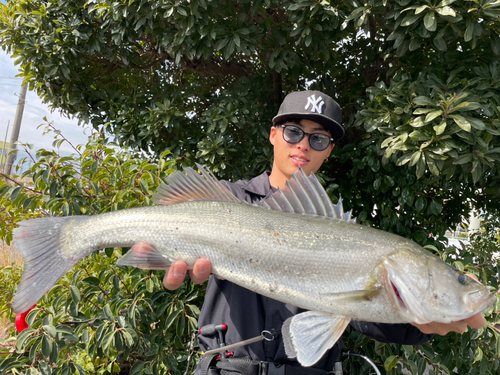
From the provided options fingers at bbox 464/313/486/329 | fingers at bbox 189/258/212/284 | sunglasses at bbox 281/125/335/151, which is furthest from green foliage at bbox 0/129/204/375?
fingers at bbox 464/313/486/329

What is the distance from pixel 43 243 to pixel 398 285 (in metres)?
2.08

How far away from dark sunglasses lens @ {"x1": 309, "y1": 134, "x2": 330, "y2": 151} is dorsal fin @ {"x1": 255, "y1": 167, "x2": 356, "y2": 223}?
1.96 ft

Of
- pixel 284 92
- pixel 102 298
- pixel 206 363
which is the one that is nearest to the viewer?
pixel 206 363

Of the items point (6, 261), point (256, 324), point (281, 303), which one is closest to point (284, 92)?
point (281, 303)

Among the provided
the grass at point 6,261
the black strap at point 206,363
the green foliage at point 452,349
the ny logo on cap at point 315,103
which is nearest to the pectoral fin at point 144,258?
the black strap at point 206,363

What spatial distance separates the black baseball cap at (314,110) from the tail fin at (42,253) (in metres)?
1.68

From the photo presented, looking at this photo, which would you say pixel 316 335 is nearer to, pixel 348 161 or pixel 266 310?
pixel 266 310

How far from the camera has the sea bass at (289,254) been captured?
1791mm

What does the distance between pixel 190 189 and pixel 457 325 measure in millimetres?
1741

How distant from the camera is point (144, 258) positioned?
2.12 m

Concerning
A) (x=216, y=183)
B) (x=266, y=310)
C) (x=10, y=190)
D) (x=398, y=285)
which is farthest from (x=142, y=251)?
(x=10, y=190)

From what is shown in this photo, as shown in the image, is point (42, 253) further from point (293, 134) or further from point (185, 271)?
point (293, 134)

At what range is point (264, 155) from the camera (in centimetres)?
431

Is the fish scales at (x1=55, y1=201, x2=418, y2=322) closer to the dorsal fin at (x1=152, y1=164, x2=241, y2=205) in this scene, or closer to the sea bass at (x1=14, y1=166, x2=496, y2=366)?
the sea bass at (x1=14, y1=166, x2=496, y2=366)
